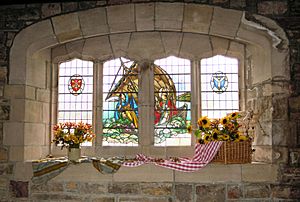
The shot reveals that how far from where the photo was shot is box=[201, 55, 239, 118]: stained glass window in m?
4.61

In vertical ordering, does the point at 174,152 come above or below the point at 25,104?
below

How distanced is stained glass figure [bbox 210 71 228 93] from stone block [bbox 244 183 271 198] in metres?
1.21

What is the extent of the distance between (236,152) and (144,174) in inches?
38.4

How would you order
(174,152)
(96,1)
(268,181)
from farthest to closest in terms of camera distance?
(174,152), (96,1), (268,181)

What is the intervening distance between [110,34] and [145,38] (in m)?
0.43

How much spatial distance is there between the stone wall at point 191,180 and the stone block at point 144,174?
0.04m

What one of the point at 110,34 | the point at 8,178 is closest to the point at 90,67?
the point at 110,34

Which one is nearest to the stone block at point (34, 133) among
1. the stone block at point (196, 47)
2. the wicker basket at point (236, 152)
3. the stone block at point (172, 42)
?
the stone block at point (172, 42)

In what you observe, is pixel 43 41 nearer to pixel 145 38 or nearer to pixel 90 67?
pixel 90 67

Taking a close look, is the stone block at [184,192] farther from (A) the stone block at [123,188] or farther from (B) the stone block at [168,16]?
(B) the stone block at [168,16]

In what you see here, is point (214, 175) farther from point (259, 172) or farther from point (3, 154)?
point (3, 154)

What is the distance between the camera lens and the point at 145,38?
4.65 m

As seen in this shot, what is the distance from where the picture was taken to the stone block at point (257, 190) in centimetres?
389

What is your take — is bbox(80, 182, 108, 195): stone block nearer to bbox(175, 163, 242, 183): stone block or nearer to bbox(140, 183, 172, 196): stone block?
bbox(140, 183, 172, 196): stone block
